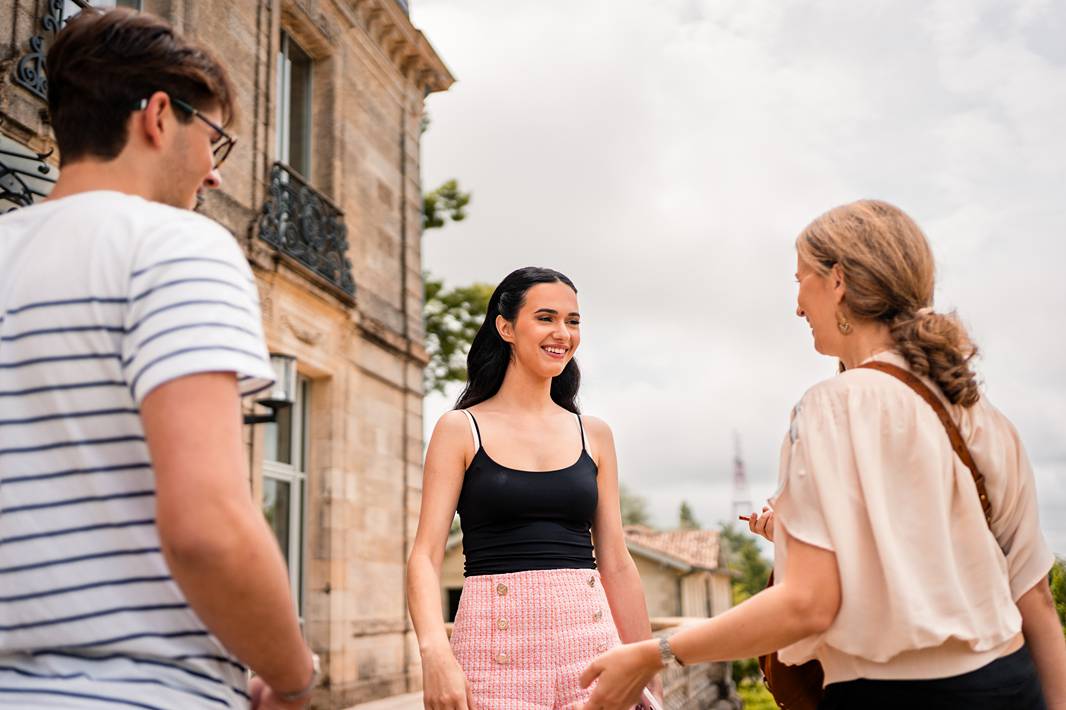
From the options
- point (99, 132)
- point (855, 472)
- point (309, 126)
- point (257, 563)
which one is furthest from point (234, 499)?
point (309, 126)

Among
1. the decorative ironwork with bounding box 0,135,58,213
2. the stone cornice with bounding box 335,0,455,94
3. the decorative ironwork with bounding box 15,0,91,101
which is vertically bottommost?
the decorative ironwork with bounding box 0,135,58,213

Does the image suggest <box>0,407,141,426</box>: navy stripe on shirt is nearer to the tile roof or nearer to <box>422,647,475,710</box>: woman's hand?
<box>422,647,475,710</box>: woman's hand

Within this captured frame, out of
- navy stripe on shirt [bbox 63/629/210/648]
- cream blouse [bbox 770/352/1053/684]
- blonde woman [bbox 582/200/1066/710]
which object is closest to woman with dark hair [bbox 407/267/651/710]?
blonde woman [bbox 582/200/1066/710]

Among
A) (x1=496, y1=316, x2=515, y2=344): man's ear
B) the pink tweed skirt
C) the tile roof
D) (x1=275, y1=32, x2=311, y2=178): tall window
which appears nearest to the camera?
the pink tweed skirt

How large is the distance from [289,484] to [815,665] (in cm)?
807

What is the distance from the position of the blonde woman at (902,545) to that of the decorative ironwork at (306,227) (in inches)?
296

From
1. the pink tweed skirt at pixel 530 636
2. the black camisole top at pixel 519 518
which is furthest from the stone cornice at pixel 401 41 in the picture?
the pink tweed skirt at pixel 530 636

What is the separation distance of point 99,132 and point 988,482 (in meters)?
1.67

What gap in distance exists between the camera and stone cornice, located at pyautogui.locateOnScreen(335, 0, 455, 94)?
1145 cm

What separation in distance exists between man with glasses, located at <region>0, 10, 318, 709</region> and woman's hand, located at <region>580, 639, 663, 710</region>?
86 centimetres

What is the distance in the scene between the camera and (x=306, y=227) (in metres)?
9.57

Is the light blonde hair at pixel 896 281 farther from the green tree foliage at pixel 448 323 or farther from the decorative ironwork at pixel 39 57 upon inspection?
the green tree foliage at pixel 448 323

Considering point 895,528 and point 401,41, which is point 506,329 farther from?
point 401,41

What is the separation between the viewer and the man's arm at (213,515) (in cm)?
121
